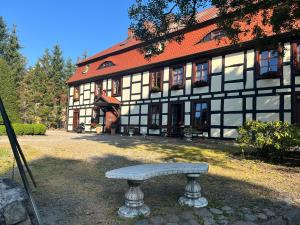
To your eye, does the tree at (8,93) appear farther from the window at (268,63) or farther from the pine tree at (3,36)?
the pine tree at (3,36)

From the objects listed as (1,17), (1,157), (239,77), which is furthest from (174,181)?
(1,17)

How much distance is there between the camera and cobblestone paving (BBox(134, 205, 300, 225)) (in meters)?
4.08

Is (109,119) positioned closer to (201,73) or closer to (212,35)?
(201,73)

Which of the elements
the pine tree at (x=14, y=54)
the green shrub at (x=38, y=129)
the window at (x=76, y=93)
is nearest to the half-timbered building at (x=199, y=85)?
the window at (x=76, y=93)

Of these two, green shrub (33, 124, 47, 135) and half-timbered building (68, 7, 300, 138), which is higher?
half-timbered building (68, 7, 300, 138)

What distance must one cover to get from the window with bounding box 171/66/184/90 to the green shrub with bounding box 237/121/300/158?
925cm

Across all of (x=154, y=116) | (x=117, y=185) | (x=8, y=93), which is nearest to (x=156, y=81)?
(x=154, y=116)

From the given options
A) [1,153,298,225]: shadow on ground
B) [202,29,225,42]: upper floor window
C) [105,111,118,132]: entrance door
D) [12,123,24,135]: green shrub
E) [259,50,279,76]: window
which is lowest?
[1,153,298,225]: shadow on ground

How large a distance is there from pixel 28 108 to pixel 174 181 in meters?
38.4

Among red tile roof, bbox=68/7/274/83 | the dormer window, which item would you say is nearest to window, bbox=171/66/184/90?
red tile roof, bbox=68/7/274/83

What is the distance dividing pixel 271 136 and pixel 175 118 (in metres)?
10.5

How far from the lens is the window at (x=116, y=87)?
23.4 meters

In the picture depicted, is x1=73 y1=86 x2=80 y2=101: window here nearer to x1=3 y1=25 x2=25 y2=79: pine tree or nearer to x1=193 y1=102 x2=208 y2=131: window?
x1=193 y1=102 x2=208 y2=131: window

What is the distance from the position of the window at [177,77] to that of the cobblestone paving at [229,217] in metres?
14.6
